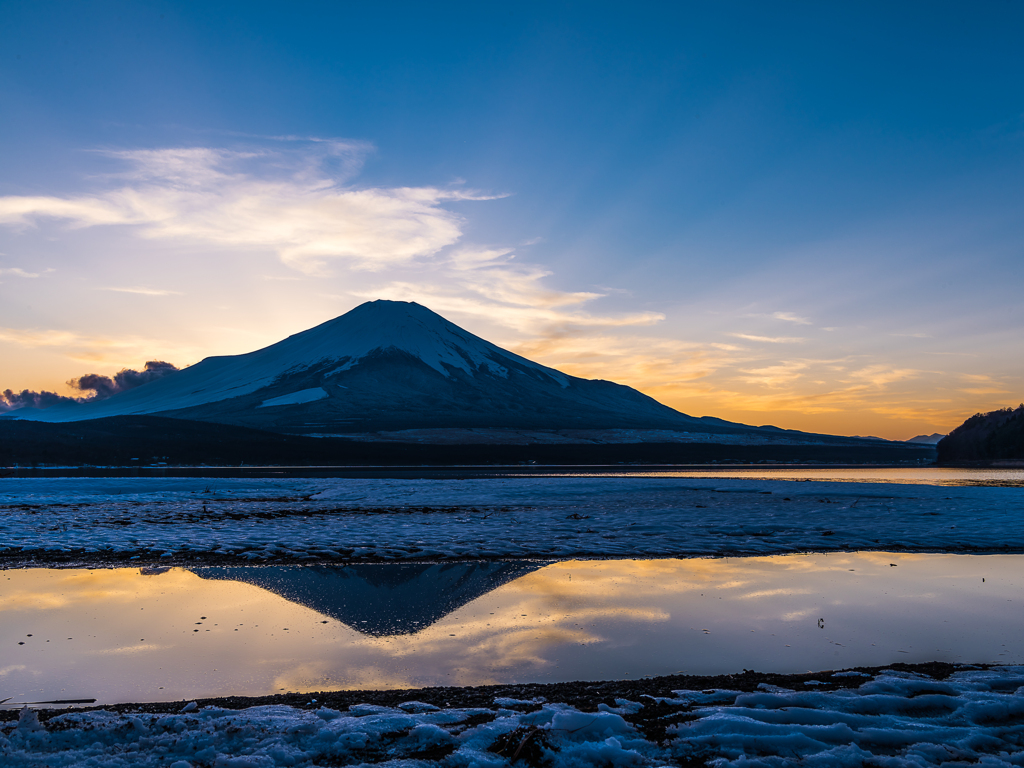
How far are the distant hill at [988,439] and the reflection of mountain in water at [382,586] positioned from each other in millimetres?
85157

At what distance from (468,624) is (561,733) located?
12.5 ft

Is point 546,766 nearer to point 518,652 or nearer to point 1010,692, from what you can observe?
point 518,652

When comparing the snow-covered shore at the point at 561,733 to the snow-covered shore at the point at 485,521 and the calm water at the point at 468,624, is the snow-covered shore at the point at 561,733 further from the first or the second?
the snow-covered shore at the point at 485,521

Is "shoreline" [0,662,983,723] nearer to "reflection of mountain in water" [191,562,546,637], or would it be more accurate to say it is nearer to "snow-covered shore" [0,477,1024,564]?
"reflection of mountain in water" [191,562,546,637]

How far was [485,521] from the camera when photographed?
2070 centimetres

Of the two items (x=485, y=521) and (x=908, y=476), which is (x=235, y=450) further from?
(x=908, y=476)

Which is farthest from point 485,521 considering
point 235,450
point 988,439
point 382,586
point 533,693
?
point 988,439

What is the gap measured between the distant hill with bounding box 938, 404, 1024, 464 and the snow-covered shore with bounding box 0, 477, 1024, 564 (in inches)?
2257

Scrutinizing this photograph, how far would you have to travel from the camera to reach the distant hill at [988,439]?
7575 cm

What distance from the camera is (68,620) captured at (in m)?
9.31

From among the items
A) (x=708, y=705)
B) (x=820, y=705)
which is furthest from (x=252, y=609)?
(x=820, y=705)

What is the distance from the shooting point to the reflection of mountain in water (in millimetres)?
9625

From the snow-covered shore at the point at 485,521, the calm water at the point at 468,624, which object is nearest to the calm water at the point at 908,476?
the snow-covered shore at the point at 485,521

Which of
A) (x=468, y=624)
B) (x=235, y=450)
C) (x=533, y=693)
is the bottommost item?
(x=235, y=450)
